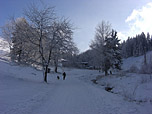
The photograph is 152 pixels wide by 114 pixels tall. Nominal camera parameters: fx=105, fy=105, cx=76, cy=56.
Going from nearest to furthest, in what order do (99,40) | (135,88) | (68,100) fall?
(68,100) → (135,88) → (99,40)

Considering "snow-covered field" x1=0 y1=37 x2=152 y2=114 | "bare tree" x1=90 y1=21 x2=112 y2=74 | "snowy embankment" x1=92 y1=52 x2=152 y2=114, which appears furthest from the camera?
"bare tree" x1=90 y1=21 x2=112 y2=74

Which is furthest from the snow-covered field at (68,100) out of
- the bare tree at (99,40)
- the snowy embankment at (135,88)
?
the bare tree at (99,40)

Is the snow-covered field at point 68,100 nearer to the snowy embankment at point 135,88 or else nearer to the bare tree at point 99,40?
the snowy embankment at point 135,88

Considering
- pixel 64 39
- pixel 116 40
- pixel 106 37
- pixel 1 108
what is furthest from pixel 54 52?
pixel 116 40

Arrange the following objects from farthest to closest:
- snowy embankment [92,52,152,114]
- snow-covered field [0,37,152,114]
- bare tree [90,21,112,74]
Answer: bare tree [90,21,112,74]
snowy embankment [92,52,152,114]
snow-covered field [0,37,152,114]

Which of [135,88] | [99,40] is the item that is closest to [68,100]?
[135,88]

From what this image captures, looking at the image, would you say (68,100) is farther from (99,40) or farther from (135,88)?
(99,40)

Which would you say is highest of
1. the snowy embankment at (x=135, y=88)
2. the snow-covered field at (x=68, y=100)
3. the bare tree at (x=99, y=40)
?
the bare tree at (x=99, y=40)

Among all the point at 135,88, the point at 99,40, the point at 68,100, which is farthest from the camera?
the point at 99,40

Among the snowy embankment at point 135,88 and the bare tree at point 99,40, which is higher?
the bare tree at point 99,40

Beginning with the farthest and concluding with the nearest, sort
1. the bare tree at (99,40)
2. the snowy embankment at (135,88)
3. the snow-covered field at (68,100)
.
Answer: the bare tree at (99,40) < the snowy embankment at (135,88) < the snow-covered field at (68,100)

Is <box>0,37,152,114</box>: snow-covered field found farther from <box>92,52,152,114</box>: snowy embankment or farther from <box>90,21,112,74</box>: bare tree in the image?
<box>90,21,112,74</box>: bare tree

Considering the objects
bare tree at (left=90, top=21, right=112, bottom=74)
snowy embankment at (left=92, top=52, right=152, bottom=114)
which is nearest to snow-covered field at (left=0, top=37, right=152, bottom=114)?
snowy embankment at (left=92, top=52, right=152, bottom=114)

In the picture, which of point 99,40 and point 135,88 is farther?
point 99,40
